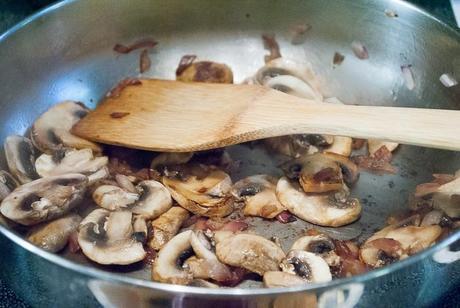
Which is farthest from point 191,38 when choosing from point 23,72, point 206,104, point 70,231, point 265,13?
point 70,231

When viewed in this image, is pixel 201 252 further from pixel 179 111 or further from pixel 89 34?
pixel 89 34

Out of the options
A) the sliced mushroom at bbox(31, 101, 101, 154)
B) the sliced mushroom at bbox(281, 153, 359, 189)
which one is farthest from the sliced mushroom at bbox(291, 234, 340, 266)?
the sliced mushroom at bbox(31, 101, 101, 154)

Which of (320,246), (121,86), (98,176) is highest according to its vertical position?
(121,86)

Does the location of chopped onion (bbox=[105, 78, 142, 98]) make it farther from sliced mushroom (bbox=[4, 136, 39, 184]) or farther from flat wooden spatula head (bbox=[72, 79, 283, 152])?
sliced mushroom (bbox=[4, 136, 39, 184])

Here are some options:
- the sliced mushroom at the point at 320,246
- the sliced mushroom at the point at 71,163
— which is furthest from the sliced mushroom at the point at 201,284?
the sliced mushroom at the point at 71,163

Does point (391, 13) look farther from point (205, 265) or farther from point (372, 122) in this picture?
point (205, 265)

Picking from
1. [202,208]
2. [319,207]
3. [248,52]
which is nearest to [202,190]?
[202,208]
